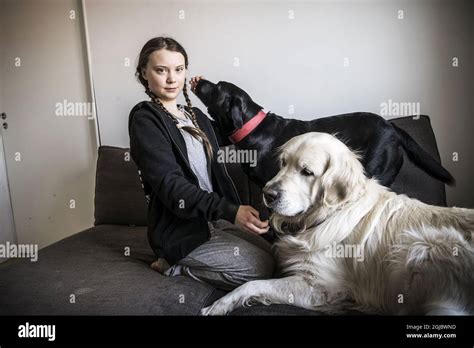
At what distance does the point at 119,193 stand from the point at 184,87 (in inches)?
23.6

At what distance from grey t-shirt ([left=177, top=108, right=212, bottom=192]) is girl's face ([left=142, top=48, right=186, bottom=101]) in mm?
80

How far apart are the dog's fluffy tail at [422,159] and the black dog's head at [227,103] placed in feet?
1.51

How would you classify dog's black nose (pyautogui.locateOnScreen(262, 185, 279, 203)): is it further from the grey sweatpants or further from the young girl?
the grey sweatpants

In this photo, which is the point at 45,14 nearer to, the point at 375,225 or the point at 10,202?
the point at 10,202

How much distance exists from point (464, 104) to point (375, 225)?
0.42 meters

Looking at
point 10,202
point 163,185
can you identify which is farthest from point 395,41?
point 10,202

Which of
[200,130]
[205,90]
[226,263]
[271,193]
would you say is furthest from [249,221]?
[205,90]

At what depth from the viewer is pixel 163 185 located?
3.45 ft

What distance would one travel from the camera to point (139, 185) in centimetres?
158

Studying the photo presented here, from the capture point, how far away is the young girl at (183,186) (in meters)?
1.05

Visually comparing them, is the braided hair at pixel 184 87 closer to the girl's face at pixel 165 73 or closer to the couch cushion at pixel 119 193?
the girl's face at pixel 165 73

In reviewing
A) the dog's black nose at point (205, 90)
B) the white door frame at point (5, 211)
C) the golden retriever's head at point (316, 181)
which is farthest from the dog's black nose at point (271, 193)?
the white door frame at point (5, 211)

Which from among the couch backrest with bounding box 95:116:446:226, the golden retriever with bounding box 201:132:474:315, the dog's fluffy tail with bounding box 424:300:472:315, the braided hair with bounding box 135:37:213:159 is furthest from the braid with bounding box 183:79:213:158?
the dog's fluffy tail with bounding box 424:300:472:315

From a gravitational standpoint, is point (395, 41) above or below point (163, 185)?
above
